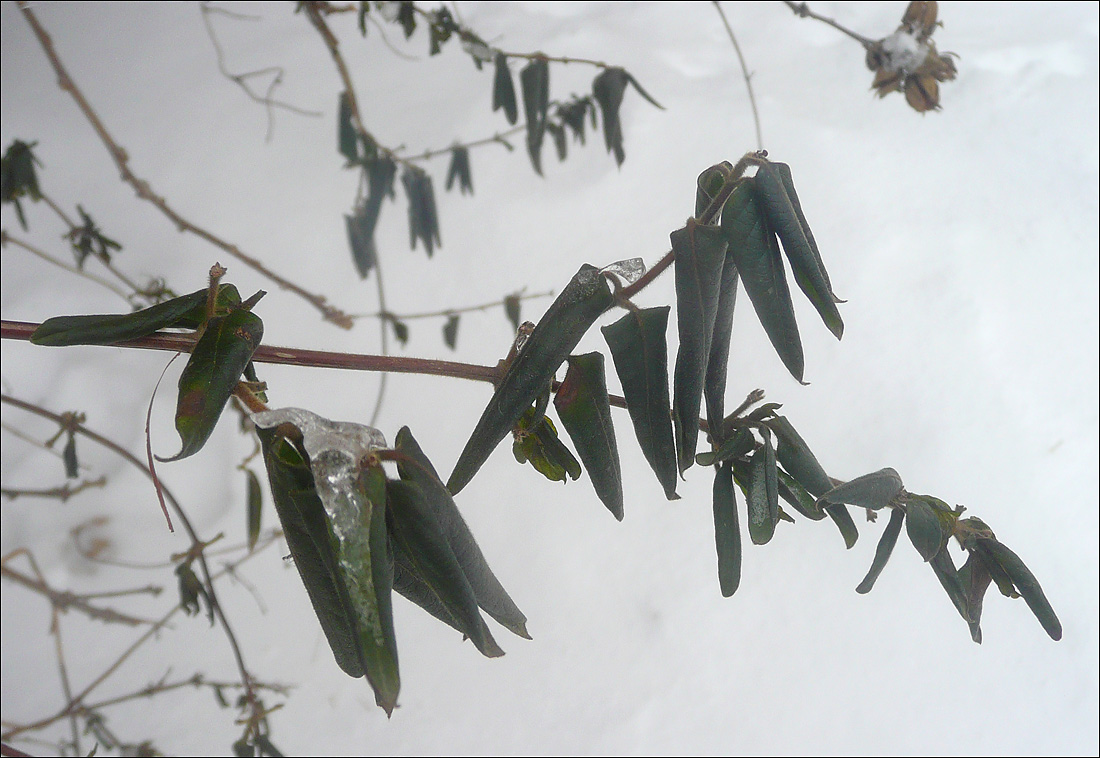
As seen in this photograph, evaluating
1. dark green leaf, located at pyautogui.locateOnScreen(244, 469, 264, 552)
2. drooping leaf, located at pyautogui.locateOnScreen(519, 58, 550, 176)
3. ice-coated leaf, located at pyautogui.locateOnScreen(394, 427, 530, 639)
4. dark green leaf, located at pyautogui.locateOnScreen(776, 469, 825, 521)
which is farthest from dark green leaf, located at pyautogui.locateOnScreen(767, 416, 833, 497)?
drooping leaf, located at pyautogui.locateOnScreen(519, 58, 550, 176)

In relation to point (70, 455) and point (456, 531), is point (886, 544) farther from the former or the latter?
point (70, 455)

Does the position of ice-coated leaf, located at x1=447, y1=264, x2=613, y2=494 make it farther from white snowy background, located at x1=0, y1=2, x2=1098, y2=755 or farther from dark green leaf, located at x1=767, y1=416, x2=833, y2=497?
white snowy background, located at x1=0, y1=2, x2=1098, y2=755

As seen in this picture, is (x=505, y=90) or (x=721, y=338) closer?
(x=721, y=338)

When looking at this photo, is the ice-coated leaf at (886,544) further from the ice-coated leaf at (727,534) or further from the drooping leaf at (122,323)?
the drooping leaf at (122,323)

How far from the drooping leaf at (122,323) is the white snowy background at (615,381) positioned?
1.55 ft

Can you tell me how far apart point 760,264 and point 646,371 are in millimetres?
48

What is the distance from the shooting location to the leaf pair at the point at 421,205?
0.69 metres

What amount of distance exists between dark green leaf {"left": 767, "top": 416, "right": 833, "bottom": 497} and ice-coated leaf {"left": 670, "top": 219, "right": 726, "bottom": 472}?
48 mm

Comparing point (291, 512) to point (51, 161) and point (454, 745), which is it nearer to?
point (454, 745)

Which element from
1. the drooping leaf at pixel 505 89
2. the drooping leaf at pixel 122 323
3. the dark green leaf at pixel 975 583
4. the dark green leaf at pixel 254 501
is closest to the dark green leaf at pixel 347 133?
the drooping leaf at pixel 505 89

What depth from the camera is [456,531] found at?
0.21 m

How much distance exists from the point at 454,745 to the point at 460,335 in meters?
0.39

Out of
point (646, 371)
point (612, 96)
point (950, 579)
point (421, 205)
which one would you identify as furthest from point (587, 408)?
point (421, 205)

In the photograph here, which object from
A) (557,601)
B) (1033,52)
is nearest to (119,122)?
(557,601)
